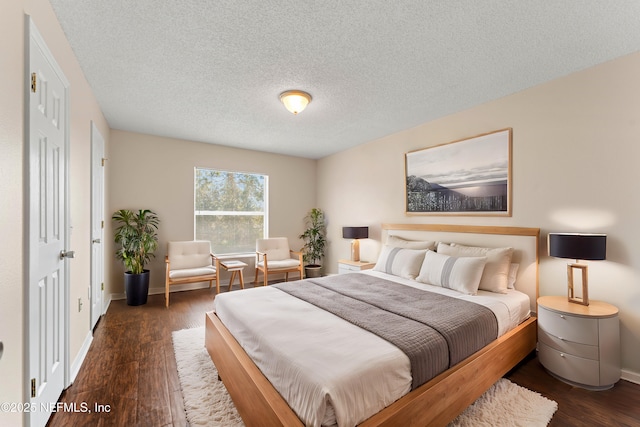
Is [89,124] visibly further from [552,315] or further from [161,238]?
[552,315]

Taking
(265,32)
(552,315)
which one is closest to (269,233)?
(265,32)

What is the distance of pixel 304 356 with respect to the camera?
150cm

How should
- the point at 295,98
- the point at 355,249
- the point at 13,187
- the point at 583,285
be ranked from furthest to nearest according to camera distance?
the point at 355,249
the point at 295,98
the point at 583,285
the point at 13,187

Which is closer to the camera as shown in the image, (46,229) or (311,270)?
(46,229)

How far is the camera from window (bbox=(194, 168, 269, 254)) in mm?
5121

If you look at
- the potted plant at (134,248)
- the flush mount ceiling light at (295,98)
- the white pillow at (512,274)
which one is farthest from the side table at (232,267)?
the white pillow at (512,274)

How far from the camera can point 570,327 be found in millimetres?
2203

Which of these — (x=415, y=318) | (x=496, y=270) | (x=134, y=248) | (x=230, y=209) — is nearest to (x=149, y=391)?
(x=415, y=318)

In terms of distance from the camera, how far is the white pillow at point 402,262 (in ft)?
10.8

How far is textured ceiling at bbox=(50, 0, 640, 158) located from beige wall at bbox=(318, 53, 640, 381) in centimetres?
18

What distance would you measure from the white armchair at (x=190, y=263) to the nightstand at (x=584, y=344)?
4038mm

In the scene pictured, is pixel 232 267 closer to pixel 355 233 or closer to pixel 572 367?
pixel 355 233

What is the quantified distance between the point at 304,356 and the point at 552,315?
2.16m

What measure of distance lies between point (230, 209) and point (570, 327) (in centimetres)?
498
